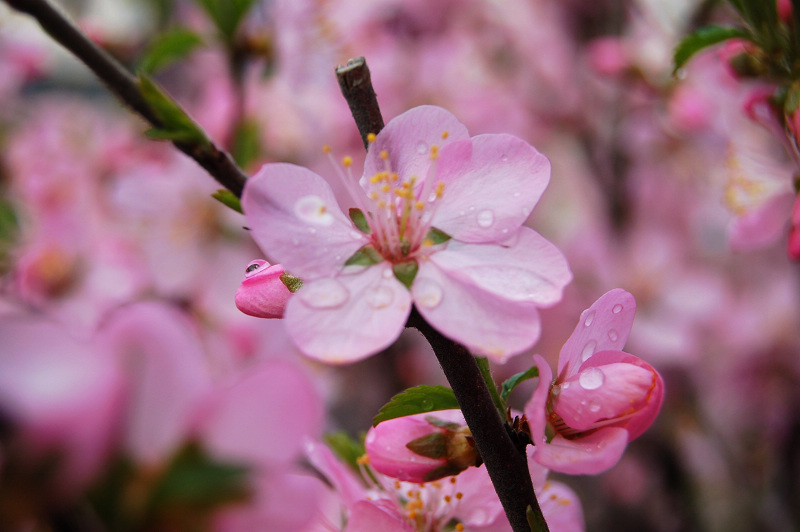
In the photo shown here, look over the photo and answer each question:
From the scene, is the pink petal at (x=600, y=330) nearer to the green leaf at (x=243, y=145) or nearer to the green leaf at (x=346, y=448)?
the green leaf at (x=346, y=448)

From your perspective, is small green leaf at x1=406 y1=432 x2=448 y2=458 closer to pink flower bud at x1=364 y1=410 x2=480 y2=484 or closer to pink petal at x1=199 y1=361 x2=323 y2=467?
pink flower bud at x1=364 y1=410 x2=480 y2=484

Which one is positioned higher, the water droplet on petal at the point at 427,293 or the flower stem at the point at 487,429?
the water droplet on petal at the point at 427,293

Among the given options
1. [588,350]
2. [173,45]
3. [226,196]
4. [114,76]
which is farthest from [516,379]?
[173,45]

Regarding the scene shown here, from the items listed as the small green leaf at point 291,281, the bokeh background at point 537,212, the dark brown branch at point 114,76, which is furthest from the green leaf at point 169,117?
the bokeh background at point 537,212

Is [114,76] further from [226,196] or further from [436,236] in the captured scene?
[436,236]

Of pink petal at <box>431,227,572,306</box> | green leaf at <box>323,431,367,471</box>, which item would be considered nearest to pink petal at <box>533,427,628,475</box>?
pink petal at <box>431,227,572,306</box>

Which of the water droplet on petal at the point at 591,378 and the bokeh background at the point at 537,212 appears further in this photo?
the bokeh background at the point at 537,212

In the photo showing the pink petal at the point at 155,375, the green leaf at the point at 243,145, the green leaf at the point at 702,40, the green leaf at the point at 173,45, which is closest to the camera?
the pink petal at the point at 155,375

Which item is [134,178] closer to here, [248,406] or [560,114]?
[248,406]

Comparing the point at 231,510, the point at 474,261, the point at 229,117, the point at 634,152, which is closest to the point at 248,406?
the point at 231,510
